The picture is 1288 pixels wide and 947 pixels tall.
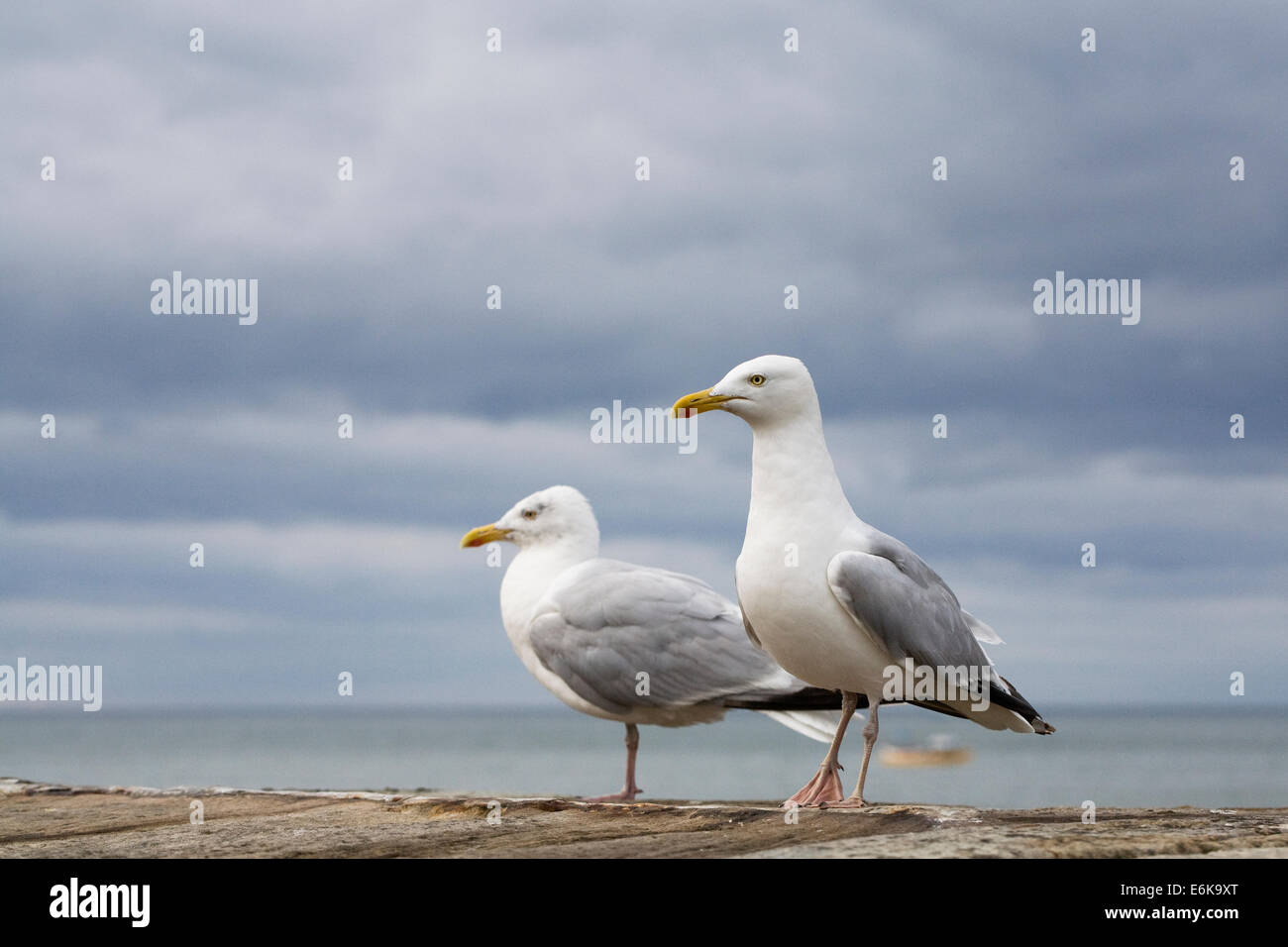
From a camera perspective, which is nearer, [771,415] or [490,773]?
[771,415]

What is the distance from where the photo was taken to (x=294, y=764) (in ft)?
206

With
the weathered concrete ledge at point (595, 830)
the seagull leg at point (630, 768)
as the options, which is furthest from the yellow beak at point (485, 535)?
the weathered concrete ledge at point (595, 830)

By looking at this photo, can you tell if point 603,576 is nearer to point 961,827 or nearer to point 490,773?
point 961,827

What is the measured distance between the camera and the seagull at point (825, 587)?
5871mm

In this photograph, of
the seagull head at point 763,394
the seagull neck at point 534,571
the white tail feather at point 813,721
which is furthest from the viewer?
the seagull neck at point 534,571

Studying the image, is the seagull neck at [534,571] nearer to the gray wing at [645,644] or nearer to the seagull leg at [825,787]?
the gray wing at [645,644]

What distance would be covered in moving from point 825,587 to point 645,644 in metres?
3.20

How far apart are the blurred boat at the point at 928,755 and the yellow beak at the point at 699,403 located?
48584 mm

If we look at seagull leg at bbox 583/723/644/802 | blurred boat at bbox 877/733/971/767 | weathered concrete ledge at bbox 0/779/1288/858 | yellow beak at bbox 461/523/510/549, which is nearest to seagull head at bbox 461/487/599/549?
yellow beak at bbox 461/523/510/549

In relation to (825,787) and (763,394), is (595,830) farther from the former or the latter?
(763,394)

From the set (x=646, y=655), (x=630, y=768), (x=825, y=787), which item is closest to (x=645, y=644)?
(x=646, y=655)

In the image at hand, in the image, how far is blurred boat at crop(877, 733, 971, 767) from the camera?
172 ft
